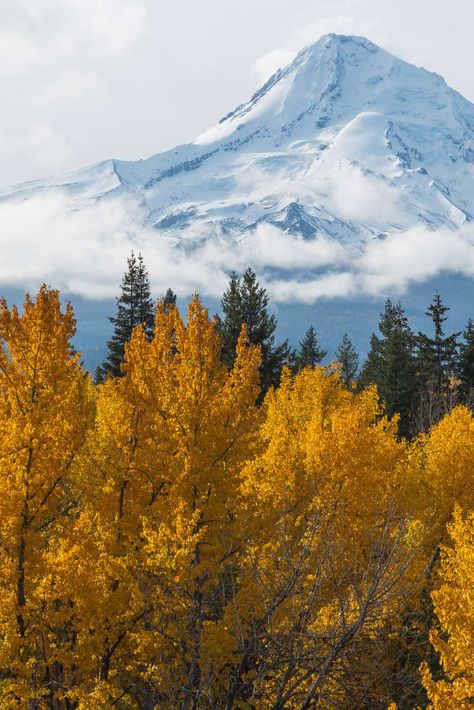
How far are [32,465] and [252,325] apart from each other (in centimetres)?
3804

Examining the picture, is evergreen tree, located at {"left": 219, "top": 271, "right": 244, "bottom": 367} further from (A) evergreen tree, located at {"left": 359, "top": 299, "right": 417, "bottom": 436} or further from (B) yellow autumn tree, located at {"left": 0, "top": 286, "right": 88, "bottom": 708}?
(B) yellow autumn tree, located at {"left": 0, "top": 286, "right": 88, "bottom": 708}

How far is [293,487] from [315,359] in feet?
203

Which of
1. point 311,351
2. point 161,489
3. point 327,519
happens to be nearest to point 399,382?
point 311,351

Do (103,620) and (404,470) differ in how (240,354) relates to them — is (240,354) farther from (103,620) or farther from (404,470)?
(404,470)

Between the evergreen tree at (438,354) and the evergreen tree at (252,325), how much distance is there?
38.3ft

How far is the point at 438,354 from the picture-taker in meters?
53.6

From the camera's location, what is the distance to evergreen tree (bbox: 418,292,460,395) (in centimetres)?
5294

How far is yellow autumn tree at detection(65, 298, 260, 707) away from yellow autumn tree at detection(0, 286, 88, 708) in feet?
2.94

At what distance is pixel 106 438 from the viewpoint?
16047 mm

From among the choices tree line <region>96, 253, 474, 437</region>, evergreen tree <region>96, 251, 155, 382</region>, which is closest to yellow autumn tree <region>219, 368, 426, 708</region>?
tree line <region>96, 253, 474, 437</region>

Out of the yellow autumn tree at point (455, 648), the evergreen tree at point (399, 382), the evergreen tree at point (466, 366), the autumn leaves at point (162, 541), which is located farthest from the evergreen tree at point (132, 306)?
the yellow autumn tree at point (455, 648)

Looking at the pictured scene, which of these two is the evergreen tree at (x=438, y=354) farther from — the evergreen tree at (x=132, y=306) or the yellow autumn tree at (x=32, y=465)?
the yellow autumn tree at (x=32, y=465)

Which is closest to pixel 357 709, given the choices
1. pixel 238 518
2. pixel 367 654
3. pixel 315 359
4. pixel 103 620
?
pixel 367 654

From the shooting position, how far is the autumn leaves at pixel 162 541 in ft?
41.0
